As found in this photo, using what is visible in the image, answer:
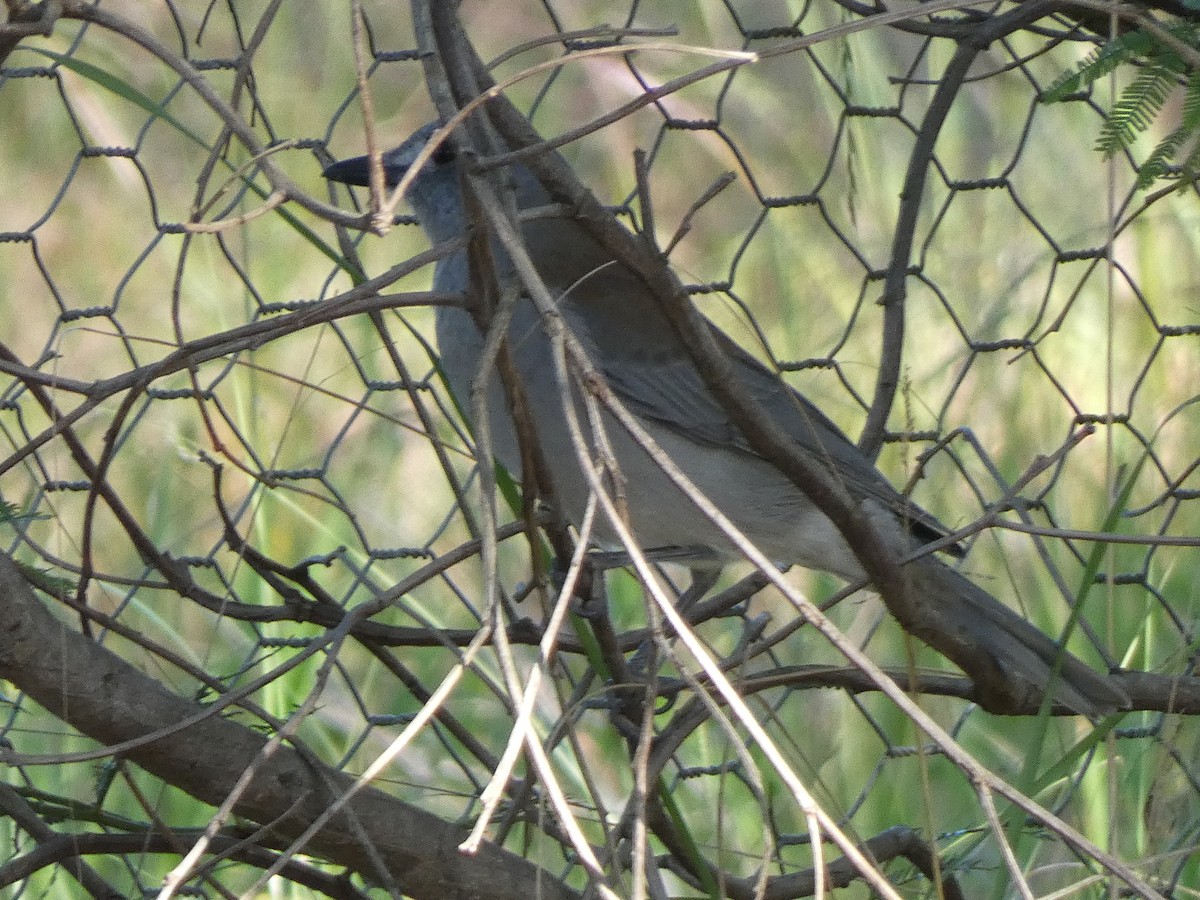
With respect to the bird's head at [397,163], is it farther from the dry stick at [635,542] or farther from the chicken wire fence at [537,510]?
the dry stick at [635,542]

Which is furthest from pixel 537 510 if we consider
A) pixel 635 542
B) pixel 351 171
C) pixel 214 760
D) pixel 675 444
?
pixel 351 171

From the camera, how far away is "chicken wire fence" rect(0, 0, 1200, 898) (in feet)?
4.16

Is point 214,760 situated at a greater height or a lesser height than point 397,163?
lesser

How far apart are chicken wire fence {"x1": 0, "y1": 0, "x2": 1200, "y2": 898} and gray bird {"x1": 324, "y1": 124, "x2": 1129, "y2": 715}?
104 mm

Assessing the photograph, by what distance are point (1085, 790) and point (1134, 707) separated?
63 cm

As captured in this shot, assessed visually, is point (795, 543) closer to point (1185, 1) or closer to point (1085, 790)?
point (1085, 790)

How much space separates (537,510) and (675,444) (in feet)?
2.34

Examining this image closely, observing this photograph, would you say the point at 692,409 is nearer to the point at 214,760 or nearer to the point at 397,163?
the point at 397,163

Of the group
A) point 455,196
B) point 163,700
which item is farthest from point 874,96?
point 163,700

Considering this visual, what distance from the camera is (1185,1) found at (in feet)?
4.76

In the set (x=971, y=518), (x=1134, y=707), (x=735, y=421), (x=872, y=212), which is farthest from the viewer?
→ (x=872, y=212)

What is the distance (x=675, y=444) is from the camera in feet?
7.21

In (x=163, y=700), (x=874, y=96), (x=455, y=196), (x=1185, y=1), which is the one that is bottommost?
(x=163, y=700)

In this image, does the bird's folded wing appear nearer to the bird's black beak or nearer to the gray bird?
the gray bird
